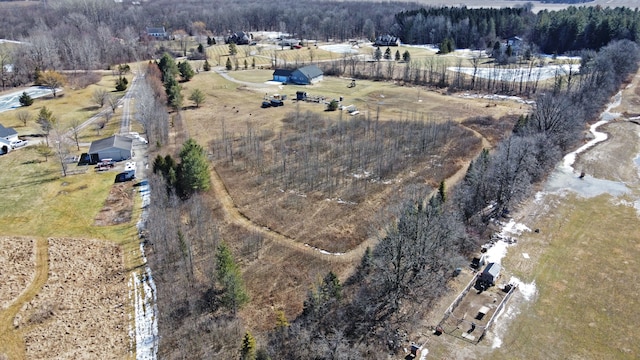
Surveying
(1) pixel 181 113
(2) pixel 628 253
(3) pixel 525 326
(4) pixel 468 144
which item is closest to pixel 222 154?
(1) pixel 181 113

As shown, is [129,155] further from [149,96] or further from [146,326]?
[146,326]

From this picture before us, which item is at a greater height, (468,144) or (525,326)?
(468,144)

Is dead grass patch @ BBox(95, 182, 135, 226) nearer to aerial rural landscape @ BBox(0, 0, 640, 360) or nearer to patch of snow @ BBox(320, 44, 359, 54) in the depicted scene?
aerial rural landscape @ BBox(0, 0, 640, 360)

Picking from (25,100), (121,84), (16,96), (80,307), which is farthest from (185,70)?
→ (80,307)

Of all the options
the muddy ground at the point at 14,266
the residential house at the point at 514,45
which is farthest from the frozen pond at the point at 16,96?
the residential house at the point at 514,45

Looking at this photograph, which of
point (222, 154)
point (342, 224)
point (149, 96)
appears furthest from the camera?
point (149, 96)
